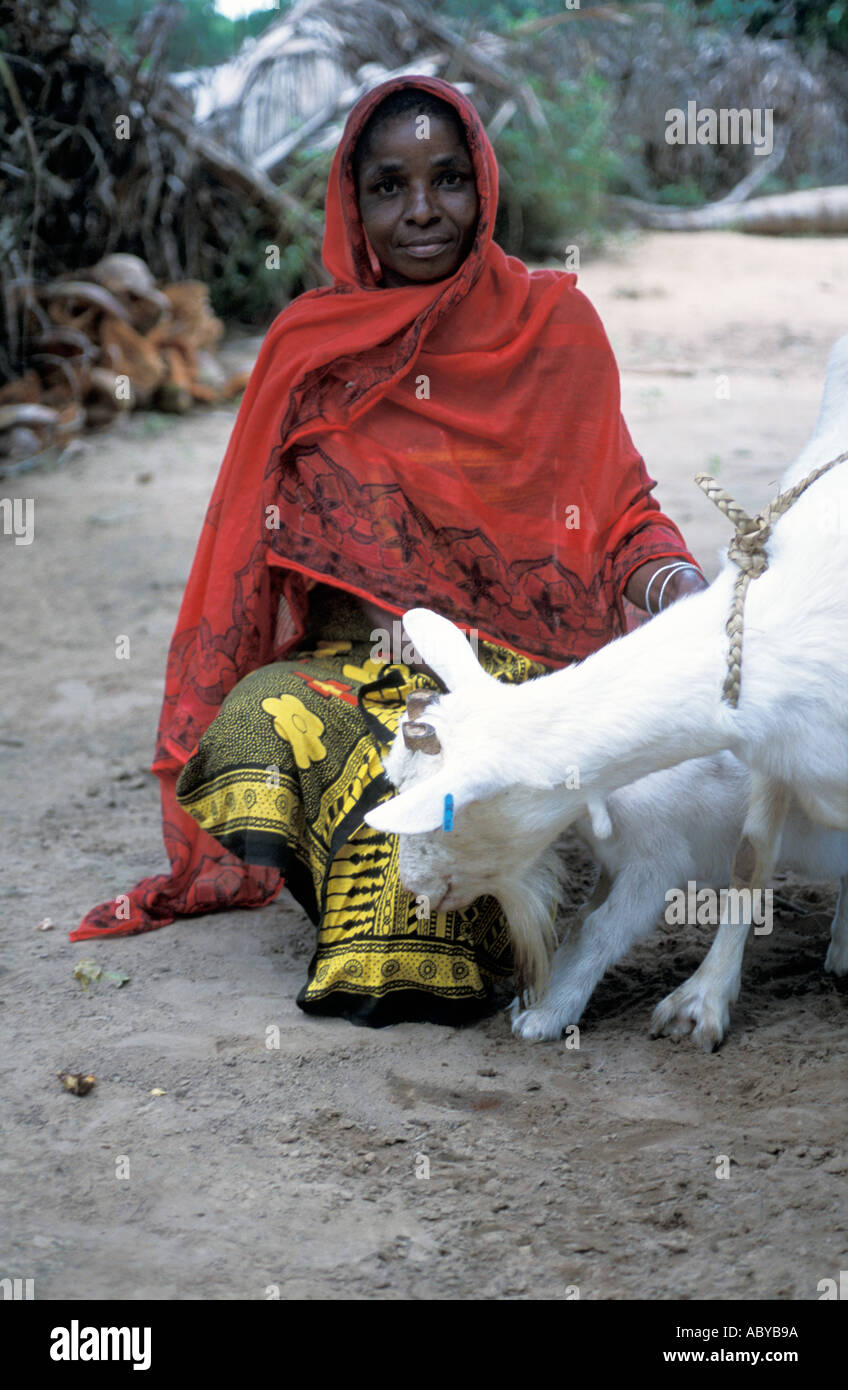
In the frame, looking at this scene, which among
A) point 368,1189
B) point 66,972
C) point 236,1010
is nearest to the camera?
point 368,1189

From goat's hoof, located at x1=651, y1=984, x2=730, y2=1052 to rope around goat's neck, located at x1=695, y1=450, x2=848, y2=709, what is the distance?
71cm

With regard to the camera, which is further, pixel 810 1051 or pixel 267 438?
pixel 267 438

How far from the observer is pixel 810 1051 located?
242 cm

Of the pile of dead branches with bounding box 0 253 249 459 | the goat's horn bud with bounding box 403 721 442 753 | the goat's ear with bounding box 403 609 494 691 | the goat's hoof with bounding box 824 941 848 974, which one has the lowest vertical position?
the goat's hoof with bounding box 824 941 848 974

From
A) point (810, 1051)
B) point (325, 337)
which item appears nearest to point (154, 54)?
point (325, 337)

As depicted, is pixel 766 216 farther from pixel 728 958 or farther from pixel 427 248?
pixel 728 958

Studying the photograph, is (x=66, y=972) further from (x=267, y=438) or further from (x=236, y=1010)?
(x=267, y=438)

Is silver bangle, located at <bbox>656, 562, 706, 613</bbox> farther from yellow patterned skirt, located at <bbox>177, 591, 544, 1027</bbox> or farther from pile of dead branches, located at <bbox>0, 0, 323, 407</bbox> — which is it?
pile of dead branches, located at <bbox>0, 0, 323, 407</bbox>

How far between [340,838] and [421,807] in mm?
613

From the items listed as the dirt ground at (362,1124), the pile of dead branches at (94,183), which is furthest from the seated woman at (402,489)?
the pile of dead branches at (94,183)

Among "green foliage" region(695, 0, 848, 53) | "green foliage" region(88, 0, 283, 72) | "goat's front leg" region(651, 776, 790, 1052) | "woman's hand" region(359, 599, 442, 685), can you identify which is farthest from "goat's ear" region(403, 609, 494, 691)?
"green foliage" region(88, 0, 283, 72)

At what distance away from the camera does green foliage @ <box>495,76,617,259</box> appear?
11023 millimetres

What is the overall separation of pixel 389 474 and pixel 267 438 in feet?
1.06
